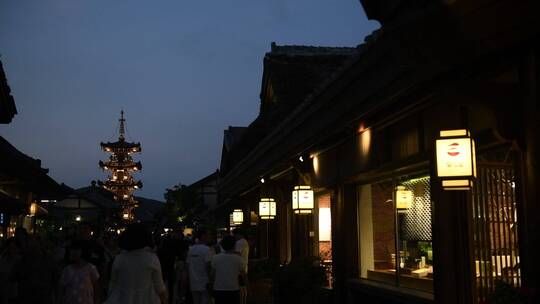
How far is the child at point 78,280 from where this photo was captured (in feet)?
28.8

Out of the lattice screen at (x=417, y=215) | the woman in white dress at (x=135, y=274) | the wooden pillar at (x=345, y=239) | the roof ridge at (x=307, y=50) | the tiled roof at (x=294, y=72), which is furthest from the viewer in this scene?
the roof ridge at (x=307, y=50)

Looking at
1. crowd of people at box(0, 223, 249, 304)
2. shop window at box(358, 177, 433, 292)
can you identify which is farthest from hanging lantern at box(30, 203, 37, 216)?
shop window at box(358, 177, 433, 292)

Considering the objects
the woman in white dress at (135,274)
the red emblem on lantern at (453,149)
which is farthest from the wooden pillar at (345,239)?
the woman in white dress at (135,274)

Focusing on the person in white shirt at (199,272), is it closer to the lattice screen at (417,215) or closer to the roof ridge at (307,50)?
the lattice screen at (417,215)

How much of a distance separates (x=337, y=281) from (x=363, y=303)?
1.36m

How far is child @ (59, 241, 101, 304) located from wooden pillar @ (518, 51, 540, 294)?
5.56 meters

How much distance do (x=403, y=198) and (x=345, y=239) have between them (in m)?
2.58

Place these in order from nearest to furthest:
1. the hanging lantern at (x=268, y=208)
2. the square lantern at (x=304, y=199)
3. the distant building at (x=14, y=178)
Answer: the square lantern at (x=304, y=199), the distant building at (x=14, y=178), the hanging lantern at (x=268, y=208)

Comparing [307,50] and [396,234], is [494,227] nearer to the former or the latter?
[396,234]

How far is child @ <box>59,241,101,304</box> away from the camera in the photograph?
877 centimetres

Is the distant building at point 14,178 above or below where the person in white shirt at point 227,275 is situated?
above

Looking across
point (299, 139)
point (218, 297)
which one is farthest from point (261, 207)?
point (218, 297)

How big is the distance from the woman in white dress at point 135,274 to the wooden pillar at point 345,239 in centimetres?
691

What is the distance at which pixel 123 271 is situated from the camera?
23.4ft
